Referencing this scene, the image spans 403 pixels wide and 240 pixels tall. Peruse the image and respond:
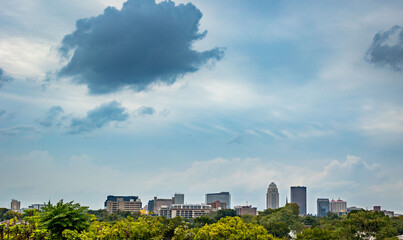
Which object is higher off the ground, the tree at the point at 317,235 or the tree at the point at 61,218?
the tree at the point at 61,218

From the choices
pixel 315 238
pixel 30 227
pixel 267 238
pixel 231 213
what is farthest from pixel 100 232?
pixel 231 213

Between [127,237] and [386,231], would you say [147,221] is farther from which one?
[386,231]

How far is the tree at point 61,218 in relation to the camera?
25.7 metres

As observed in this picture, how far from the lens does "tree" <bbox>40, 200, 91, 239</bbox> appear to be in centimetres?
2566

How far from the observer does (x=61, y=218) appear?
25906mm

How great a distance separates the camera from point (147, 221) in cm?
3984

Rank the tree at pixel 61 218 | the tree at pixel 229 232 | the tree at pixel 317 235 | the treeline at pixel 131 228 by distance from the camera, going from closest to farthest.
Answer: the treeline at pixel 131 228
the tree at pixel 61 218
the tree at pixel 229 232
the tree at pixel 317 235

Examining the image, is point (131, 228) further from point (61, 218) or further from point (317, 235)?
point (317, 235)

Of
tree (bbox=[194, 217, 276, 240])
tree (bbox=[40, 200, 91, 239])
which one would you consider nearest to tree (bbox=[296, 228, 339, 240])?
tree (bbox=[194, 217, 276, 240])

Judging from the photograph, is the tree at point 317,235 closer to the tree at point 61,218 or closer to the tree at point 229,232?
the tree at point 229,232

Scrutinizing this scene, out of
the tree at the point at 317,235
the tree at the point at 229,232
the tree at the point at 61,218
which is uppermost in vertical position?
the tree at the point at 61,218

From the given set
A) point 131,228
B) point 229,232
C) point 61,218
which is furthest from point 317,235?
point 61,218

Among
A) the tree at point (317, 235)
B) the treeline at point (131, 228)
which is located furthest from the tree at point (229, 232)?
the tree at point (317, 235)

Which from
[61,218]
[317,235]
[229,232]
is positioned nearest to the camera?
[61,218]
